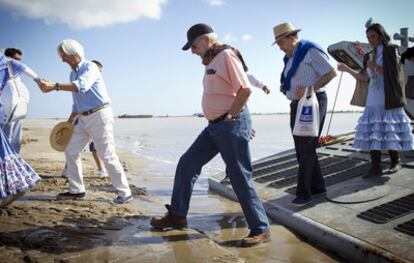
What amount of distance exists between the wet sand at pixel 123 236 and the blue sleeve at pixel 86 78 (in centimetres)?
146

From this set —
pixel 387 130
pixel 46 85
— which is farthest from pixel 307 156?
pixel 46 85

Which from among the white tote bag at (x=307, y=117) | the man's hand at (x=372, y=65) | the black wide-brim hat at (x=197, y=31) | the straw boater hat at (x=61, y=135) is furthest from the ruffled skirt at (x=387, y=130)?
the straw boater hat at (x=61, y=135)

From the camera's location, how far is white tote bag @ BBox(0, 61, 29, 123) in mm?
4320

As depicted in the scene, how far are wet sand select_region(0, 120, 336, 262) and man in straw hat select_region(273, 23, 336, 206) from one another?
24.8 inches

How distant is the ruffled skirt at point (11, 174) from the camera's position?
374cm

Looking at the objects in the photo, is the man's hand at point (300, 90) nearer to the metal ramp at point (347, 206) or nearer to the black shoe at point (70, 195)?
the metal ramp at point (347, 206)

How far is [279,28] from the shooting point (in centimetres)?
407

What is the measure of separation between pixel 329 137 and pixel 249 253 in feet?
15.2

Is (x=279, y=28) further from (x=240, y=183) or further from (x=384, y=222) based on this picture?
(x=384, y=222)

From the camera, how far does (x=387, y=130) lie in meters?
4.41

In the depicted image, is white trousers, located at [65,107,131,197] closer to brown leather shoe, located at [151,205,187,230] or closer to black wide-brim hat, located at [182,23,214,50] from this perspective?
brown leather shoe, located at [151,205,187,230]

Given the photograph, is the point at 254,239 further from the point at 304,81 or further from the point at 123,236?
the point at 304,81

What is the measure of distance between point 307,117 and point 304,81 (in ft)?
1.52

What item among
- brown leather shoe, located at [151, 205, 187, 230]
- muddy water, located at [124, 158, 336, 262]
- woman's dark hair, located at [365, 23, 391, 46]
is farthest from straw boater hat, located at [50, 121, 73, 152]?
woman's dark hair, located at [365, 23, 391, 46]
